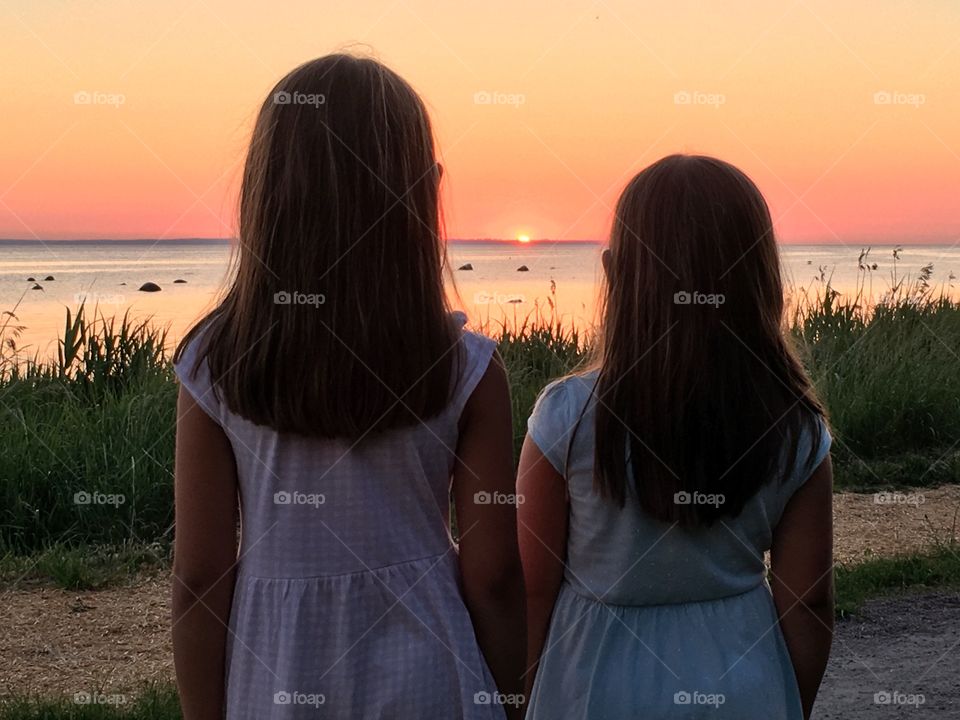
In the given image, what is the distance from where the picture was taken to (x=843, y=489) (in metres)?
7.62

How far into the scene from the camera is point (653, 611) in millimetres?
2219

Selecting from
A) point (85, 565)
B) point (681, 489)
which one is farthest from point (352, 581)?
point (85, 565)

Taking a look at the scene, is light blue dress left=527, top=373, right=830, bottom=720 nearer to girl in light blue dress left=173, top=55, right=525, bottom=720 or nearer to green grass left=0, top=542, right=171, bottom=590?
girl in light blue dress left=173, top=55, right=525, bottom=720

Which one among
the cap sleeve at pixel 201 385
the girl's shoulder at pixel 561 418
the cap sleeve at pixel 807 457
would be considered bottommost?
the cap sleeve at pixel 807 457

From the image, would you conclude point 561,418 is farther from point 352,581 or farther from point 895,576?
point 895,576

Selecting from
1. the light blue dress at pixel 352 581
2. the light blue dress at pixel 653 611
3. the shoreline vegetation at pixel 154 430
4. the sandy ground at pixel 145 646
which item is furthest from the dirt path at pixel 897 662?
the light blue dress at pixel 352 581

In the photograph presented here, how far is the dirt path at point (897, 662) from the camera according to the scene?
434cm

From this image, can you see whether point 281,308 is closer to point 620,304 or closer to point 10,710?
point 620,304

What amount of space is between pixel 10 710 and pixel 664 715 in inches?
111

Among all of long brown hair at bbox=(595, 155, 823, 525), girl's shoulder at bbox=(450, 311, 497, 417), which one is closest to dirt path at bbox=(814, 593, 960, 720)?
long brown hair at bbox=(595, 155, 823, 525)

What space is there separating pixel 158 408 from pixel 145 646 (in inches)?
104

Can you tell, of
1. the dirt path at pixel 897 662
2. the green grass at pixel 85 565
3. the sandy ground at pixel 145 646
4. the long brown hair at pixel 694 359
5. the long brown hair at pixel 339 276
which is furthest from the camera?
the green grass at pixel 85 565

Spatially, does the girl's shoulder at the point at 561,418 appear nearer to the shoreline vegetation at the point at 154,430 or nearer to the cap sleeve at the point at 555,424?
the cap sleeve at the point at 555,424

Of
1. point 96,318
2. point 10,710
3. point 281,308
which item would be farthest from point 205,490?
point 96,318
